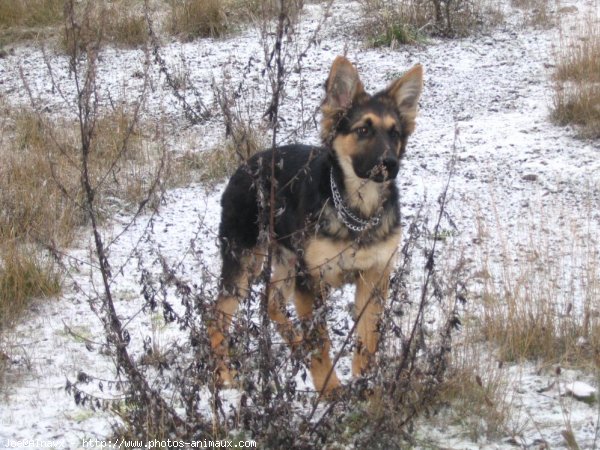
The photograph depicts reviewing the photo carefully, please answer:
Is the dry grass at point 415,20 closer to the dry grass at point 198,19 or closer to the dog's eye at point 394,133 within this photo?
the dry grass at point 198,19

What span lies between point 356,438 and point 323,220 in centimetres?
119

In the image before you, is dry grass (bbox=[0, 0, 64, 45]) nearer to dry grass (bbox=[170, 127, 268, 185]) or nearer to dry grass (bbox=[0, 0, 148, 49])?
dry grass (bbox=[0, 0, 148, 49])

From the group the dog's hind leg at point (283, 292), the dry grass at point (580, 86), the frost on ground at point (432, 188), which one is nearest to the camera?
the dog's hind leg at point (283, 292)

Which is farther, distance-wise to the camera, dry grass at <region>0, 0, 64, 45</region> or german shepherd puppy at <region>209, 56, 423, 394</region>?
dry grass at <region>0, 0, 64, 45</region>

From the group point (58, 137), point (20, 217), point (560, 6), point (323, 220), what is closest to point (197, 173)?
point (58, 137)

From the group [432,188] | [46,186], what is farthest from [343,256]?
[46,186]

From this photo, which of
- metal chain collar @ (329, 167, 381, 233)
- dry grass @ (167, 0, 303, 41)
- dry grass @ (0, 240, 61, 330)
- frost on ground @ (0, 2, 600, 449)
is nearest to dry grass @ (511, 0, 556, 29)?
frost on ground @ (0, 2, 600, 449)

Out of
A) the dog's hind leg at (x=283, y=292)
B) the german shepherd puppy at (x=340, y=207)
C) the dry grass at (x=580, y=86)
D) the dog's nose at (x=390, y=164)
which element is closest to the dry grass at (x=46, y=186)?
the german shepherd puppy at (x=340, y=207)

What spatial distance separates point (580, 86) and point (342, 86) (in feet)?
14.0

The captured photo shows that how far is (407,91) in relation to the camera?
514 centimetres

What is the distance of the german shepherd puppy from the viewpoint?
15.2ft

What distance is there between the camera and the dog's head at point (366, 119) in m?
4.74

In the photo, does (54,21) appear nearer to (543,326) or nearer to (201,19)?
(201,19)

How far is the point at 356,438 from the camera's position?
13.0 ft
